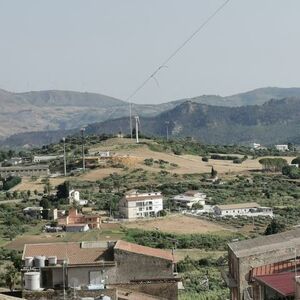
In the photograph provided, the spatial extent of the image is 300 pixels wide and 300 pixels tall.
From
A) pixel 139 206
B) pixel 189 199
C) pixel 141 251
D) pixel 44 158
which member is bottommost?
pixel 139 206

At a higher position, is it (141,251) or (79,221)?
(141,251)

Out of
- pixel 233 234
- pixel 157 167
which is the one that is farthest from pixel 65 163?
pixel 233 234

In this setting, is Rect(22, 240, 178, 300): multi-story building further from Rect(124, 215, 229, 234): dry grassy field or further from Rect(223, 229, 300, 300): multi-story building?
Rect(124, 215, 229, 234): dry grassy field

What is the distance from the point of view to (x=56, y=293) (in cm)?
2120

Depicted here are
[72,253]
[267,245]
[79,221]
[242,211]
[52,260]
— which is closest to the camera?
[267,245]

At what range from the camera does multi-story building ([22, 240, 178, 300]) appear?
2328cm

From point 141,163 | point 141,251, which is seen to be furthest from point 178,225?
point 141,251

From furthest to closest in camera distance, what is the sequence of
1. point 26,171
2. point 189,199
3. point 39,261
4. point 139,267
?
1. point 26,171
2. point 189,199
3. point 139,267
4. point 39,261

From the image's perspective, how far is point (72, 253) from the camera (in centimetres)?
2461

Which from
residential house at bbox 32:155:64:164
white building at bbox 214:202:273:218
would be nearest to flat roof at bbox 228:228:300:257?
white building at bbox 214:202:273:218

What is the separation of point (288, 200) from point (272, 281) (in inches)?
2706

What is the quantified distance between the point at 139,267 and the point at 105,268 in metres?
1.06

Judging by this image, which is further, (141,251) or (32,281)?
(141,251)

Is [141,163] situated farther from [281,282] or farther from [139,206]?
[281,282]
